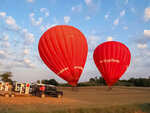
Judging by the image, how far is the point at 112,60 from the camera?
36969mm

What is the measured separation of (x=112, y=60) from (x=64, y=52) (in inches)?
495

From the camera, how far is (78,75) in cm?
2989

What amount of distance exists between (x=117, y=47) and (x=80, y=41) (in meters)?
10.9

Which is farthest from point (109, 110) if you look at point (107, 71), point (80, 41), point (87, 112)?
point (107, 71)

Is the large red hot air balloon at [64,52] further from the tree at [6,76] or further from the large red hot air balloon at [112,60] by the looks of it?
the tree at [6,76]

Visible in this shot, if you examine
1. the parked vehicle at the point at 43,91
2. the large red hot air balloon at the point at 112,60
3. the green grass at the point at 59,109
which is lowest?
the green grass at the point at 59,109

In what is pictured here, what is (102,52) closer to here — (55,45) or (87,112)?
(55,45)

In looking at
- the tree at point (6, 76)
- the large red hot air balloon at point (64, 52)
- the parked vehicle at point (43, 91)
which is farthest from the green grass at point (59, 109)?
the tree at point (6, 76)

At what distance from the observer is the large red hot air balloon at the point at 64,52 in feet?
95.8

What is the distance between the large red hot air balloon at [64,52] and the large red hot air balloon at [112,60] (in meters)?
8.46

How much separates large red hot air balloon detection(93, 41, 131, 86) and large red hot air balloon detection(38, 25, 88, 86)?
333 inches

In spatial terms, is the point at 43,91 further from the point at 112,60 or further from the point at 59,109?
the point at 112,60

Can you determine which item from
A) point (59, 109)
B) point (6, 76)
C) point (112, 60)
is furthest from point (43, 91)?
point (6, 76)

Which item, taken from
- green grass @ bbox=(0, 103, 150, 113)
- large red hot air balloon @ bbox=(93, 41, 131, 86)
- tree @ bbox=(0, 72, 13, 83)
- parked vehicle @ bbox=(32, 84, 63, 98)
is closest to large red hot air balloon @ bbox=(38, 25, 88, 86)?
parked vehicle @ bbox=(32, 84, 63, 98)
